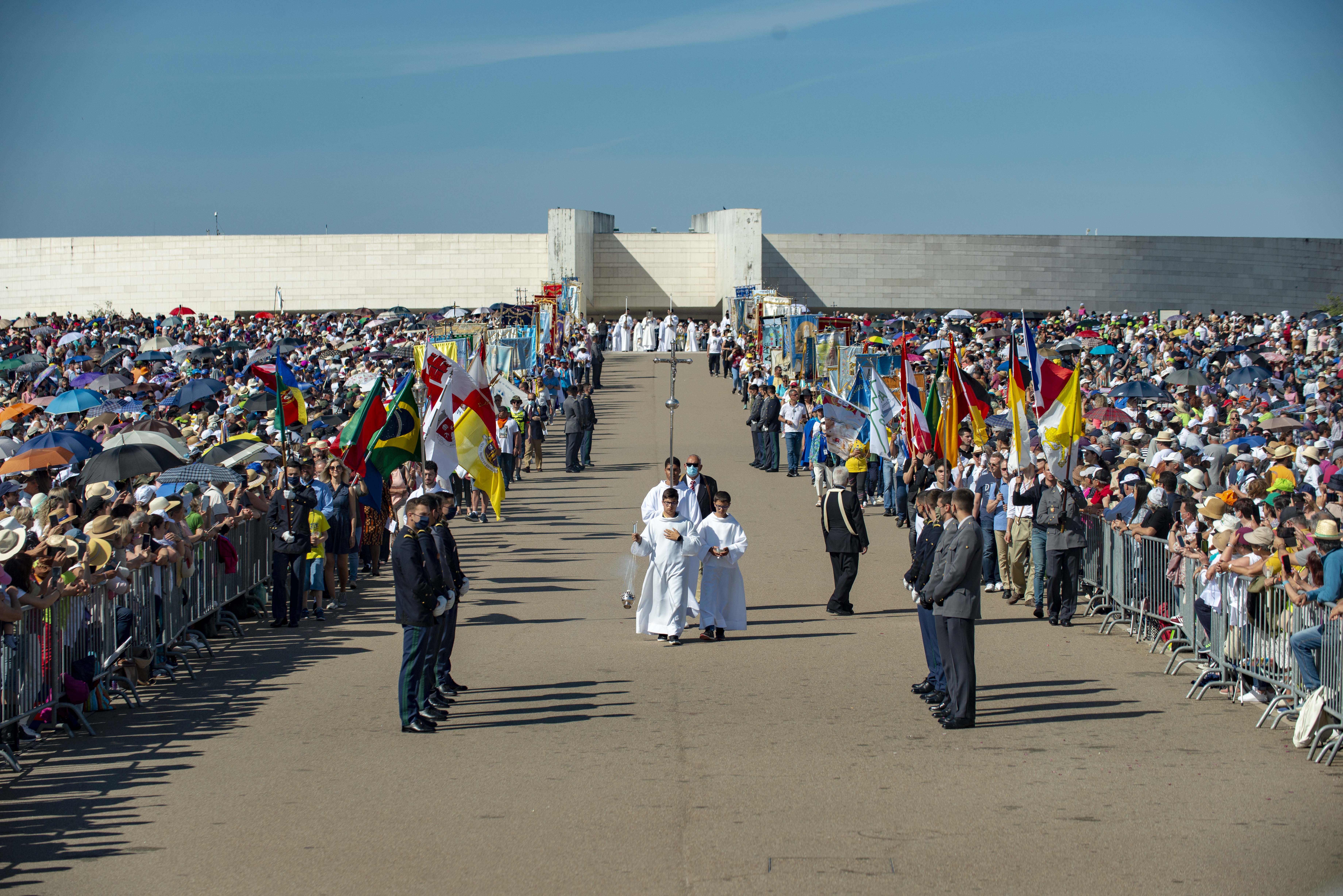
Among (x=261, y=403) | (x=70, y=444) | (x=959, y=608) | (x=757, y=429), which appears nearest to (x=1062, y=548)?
(x=959, y=608)

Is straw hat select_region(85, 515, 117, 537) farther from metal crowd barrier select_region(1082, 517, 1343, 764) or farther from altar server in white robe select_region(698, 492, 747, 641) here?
metal crowd barrier select_region(1082, 517, 1343, 764)

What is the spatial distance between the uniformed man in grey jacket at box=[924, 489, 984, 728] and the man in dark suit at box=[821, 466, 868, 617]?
397 cm

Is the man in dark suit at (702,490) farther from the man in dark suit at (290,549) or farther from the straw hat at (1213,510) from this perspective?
the straw hat at (1213,510)

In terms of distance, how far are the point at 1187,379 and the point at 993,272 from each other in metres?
41.0

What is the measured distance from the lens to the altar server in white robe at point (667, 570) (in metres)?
11.7

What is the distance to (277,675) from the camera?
34.7ft

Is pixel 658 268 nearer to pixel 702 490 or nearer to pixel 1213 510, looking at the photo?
pixel 702 490

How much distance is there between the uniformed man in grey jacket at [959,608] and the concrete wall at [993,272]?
55.5 m

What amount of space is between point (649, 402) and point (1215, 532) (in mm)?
26793

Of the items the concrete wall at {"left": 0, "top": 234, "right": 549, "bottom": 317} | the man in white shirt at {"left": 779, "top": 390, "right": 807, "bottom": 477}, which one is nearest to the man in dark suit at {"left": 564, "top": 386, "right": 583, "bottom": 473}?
the man in white shirt at {"left": 779, "top": 390, "right": 807, "bottom": 477}

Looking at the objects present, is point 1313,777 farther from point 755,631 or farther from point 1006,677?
point 755,631

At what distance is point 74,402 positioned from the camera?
20828 mm

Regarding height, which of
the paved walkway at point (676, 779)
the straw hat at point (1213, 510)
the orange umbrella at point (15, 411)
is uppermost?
the orange umbrella at point (15, 411)

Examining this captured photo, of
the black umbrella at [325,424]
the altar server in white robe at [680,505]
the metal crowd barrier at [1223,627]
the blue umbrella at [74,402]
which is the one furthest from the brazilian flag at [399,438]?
the blue umbrella at [74,402]
